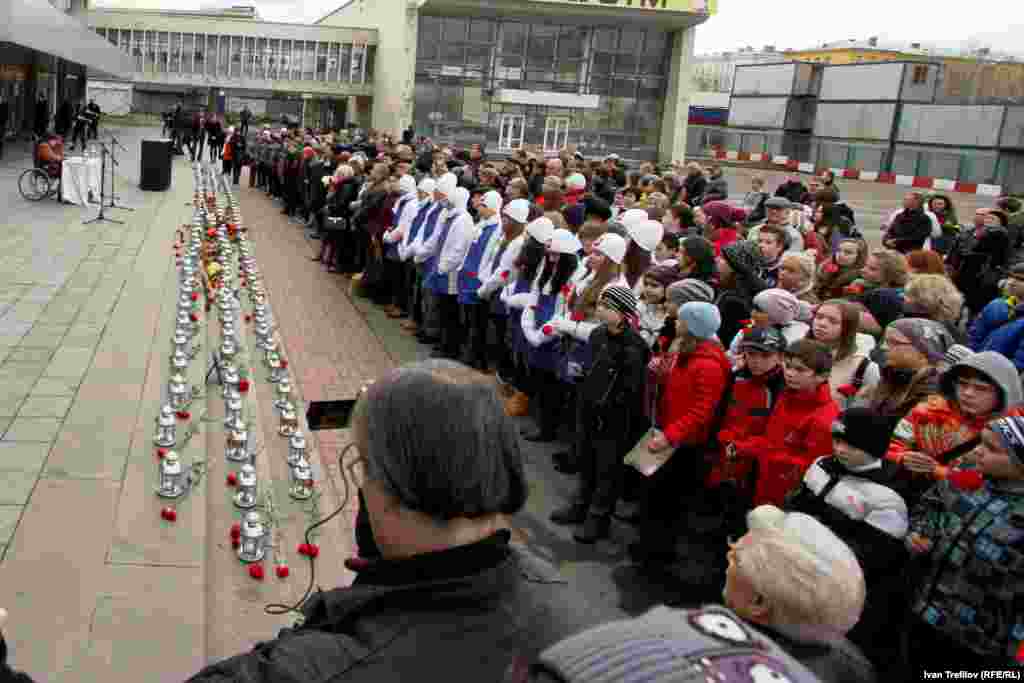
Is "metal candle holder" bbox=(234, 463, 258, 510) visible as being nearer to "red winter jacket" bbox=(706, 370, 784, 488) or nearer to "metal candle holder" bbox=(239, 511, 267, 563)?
"metal candle holder" bbox=(239, 511, 267, 563)

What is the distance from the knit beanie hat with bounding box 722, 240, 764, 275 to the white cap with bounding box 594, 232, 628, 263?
87cm

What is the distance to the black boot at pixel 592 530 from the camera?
6234mm

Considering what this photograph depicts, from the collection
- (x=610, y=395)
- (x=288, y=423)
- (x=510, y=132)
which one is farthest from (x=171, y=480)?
(x=510, y=132)

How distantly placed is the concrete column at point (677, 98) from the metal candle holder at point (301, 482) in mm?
47601

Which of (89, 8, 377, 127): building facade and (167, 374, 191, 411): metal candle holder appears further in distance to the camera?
(89, 8, 377, 127): building facade

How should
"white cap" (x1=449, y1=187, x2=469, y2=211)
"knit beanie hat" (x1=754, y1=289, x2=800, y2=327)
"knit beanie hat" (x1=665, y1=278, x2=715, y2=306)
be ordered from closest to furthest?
1. "knit beanie hat" (x1=754, y1=289, x2=800, y2=327)
2. "knit beanie hat" (x1=665, y1=278, x2=715, y2=306)
3. "white cap" (x1=449, y1=187, x2=469, y2=211)

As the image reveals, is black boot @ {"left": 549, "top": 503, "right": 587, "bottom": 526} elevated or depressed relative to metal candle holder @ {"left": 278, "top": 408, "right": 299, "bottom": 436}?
depressed

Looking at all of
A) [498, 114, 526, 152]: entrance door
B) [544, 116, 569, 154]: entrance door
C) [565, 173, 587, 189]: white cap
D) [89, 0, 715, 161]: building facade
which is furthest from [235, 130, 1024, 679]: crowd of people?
[544, 116, 569, 154]: entrance door

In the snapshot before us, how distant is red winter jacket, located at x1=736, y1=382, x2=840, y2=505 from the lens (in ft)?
16.4

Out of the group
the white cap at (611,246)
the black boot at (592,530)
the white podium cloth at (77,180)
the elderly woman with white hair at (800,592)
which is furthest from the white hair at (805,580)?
the white podium cloth at (77,180)

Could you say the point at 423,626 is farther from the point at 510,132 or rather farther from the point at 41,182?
the point at 510,132

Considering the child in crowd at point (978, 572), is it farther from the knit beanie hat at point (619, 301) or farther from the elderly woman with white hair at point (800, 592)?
the knit beanie hat at point (619, 301)

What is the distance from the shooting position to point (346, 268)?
51.1 feet

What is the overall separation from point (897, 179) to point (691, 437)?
47053 mm
